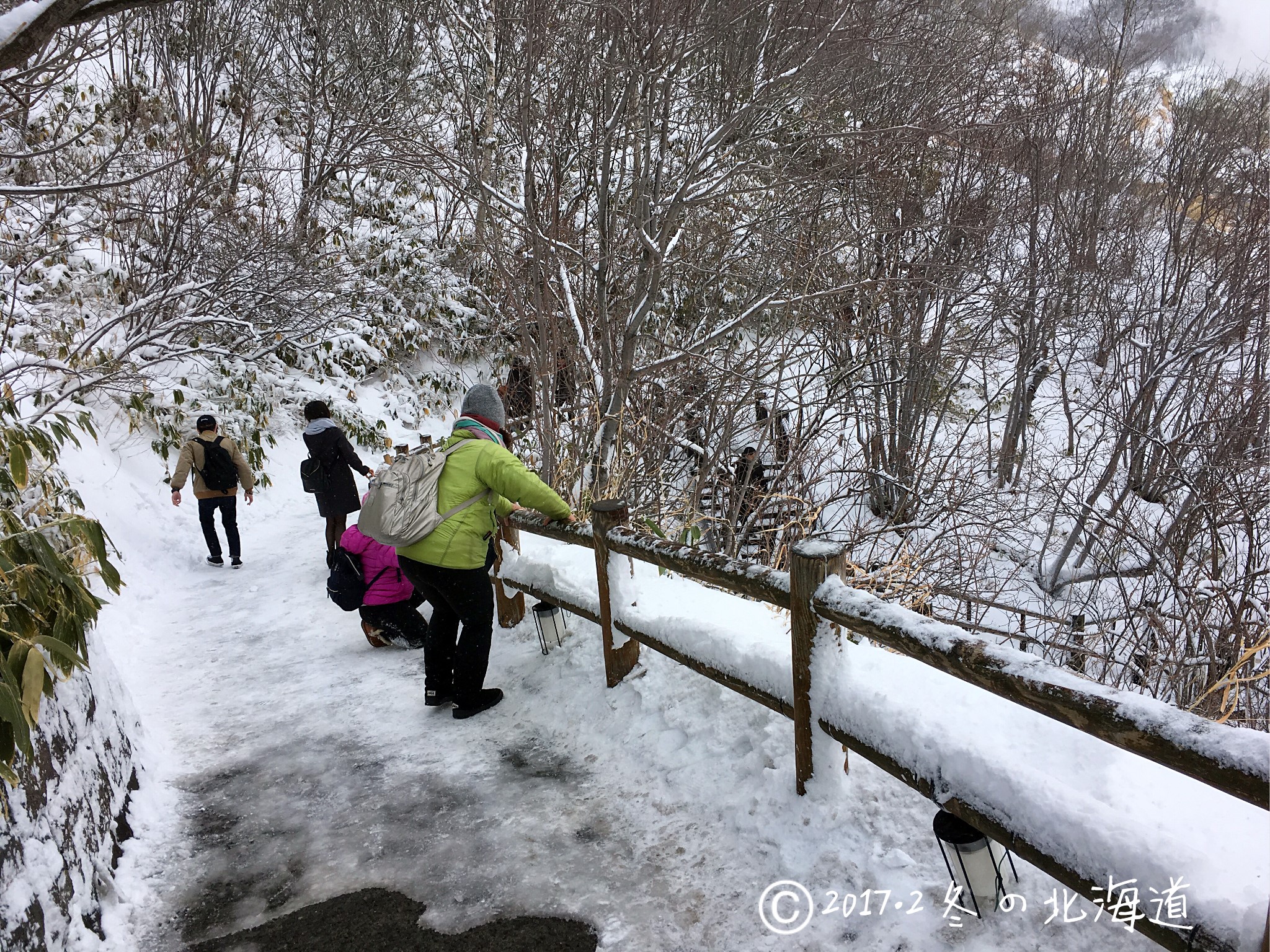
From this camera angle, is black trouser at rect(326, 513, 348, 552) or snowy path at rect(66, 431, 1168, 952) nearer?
snowy path at rect(66, 431, 1168, 952)

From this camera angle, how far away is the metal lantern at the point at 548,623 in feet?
15.6

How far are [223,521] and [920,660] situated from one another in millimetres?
7559

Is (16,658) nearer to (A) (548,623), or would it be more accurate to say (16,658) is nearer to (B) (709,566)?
(B) (709,566)

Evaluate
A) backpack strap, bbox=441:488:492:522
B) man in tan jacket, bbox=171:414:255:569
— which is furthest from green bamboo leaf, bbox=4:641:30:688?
man in tan jacket, bbox=171:414:255:569

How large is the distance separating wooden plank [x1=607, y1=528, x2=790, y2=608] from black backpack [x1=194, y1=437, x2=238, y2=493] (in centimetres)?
539

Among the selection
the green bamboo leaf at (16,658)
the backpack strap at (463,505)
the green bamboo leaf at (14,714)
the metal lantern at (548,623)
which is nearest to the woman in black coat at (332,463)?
the metal lantern at (548,623)

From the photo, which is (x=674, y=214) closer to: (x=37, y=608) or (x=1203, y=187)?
(x=37, y=608)

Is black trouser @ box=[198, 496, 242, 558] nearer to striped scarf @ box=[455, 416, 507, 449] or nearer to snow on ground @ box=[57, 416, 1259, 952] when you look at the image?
snow on ground @ box=[57, 416, 1259, 952]

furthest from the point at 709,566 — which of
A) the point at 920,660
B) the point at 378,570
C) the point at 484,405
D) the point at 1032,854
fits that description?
the point at 378,570

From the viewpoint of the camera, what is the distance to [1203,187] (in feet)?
44.7

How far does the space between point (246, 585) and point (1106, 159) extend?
16.0m

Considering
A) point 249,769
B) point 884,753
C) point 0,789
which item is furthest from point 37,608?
point 884,753

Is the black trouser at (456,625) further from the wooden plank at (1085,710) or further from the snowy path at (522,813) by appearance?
the wooden plank at (1085,710)

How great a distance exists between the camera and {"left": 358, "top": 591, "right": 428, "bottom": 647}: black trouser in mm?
5156
